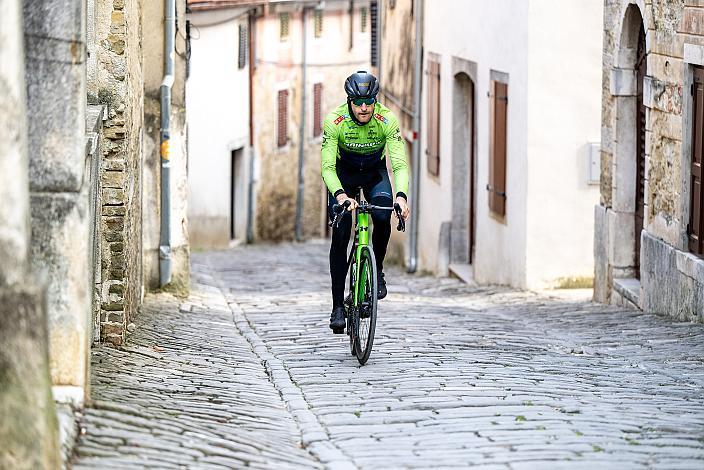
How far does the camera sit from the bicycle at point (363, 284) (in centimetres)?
890

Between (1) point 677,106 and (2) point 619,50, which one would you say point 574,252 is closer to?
(2) point 619,50

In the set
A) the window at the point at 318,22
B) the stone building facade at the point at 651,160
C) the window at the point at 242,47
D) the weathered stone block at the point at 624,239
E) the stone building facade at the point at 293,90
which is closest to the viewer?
the stone building facade at the point at 651,160

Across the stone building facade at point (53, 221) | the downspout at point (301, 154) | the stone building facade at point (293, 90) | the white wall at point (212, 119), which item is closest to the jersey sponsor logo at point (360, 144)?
the stone building facade at point (53, 221)

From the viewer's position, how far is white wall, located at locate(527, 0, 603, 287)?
15312 mm

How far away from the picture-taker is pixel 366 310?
29.8 ft

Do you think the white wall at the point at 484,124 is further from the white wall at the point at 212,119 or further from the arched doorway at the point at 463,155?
the white wall at the point at 212,119

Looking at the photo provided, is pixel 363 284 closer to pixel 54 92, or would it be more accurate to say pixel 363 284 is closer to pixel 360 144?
pixel 360 144

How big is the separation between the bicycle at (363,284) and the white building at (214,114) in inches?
685

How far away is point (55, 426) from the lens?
5180mm

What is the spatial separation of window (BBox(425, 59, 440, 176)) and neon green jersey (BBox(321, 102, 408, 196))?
1140 centimetres

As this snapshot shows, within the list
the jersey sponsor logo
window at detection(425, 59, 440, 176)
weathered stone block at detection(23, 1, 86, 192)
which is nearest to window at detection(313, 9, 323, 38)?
window at detection(425, 59, 440, 176)

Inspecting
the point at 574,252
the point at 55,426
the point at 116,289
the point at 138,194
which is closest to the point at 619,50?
the point at 574,252

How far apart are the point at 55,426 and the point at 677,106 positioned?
7.83 meters

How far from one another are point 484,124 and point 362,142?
853 centimetres
